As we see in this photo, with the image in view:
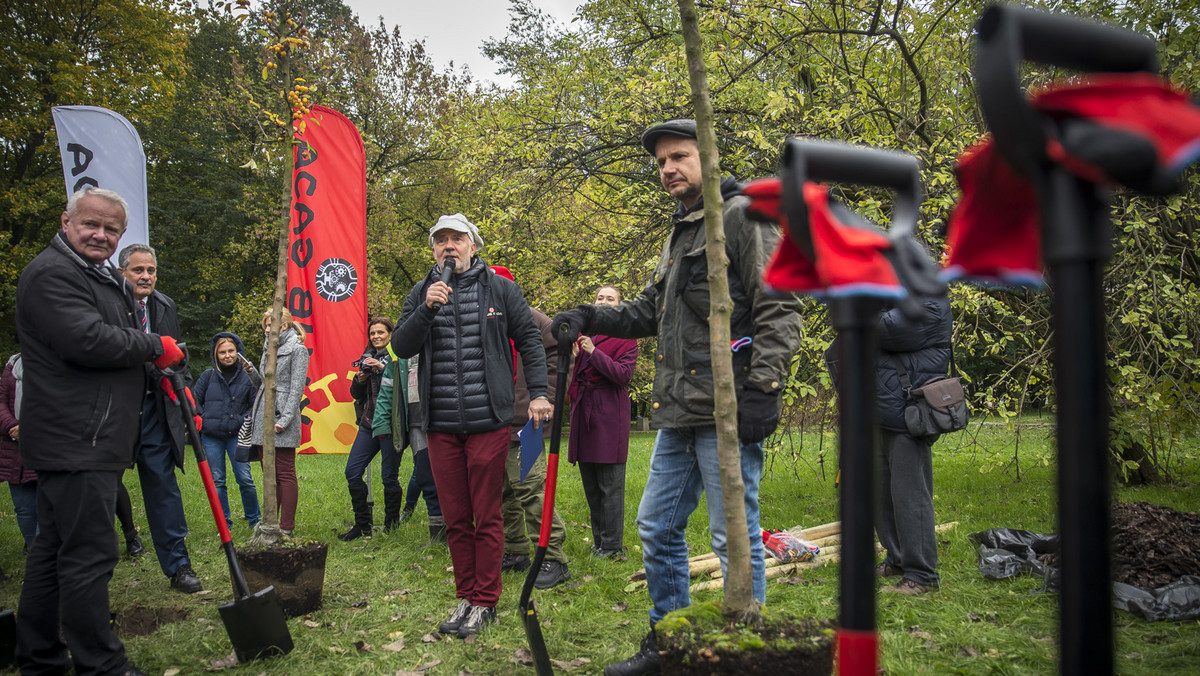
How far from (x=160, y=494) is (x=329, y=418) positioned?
2.62 meters

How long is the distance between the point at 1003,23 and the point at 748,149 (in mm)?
6376

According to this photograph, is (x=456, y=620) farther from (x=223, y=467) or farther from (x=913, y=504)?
(x=223, y=467)

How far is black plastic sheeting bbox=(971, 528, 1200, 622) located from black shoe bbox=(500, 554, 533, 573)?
2939 mm

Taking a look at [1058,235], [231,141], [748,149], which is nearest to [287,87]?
[748,149]

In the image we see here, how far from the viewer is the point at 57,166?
17.5 m

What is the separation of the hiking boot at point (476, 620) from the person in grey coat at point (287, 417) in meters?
3.10

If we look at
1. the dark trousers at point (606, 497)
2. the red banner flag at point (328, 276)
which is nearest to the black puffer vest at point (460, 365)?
the dark trousers at point (606, 497)

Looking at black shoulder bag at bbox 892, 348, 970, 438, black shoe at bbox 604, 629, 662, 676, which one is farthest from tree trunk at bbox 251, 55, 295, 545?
black shoulder bag at bbox 892, 348, 970, 438

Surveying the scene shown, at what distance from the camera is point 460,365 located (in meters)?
3.96

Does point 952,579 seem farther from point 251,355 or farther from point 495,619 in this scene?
point 251,355

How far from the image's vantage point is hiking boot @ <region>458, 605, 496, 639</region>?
12.2 ft

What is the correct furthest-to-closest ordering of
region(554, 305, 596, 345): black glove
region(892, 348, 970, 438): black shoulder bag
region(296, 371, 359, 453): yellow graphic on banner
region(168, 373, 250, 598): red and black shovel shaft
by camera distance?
region(296, 371, 359, 453): yellow graphic on banner → region(892, 348, 970, 438): black shoulder bag → region(168, 373, 250, 598): red and black shovel shaft → region(554, 305, 596, 345): black glove

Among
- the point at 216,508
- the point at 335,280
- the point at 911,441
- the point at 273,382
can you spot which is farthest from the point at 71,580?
the point at 335,280

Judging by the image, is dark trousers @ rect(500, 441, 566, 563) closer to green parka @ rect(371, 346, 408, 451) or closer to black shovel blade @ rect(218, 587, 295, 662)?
green parka @ rect(371, 346, 408, 451)
